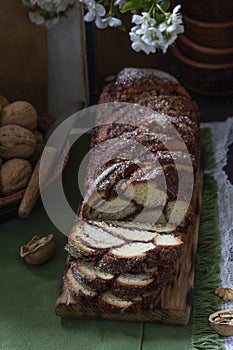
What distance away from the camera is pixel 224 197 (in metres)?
2.11

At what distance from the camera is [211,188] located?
7.06ft

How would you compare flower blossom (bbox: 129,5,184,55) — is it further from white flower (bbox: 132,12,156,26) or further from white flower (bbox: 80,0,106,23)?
white flower (bbox: 80,0,106,23)

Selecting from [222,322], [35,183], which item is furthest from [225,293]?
[35,183]

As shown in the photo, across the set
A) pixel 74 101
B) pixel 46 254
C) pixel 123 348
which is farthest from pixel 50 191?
pixel 123 348

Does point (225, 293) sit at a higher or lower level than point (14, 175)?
lower

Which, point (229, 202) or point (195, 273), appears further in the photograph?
point (229, 202)

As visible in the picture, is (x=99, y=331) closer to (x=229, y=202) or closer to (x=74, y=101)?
(x=229, y=202)

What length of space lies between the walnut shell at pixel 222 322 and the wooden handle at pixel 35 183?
64cm

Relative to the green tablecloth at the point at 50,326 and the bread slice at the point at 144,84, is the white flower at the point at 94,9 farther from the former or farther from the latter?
the green tablecloth at the point at 50,326

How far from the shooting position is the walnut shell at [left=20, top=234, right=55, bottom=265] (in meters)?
1.94

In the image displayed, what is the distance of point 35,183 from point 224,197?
0.56m

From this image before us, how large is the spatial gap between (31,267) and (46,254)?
2.2 inches

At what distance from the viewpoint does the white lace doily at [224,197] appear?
1.85 meters

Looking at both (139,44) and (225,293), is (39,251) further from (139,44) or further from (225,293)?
(139,44)
